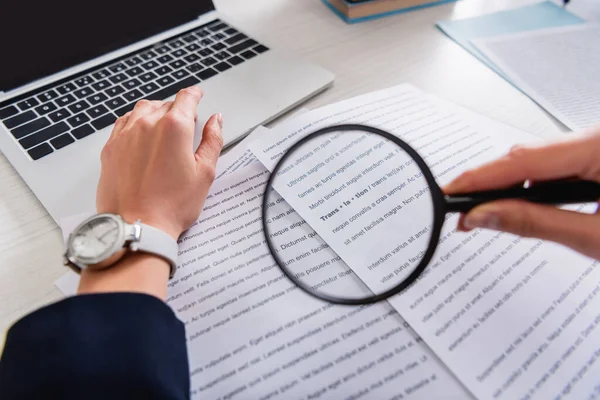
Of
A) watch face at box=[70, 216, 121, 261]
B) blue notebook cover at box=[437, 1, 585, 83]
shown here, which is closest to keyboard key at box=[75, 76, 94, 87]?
watch face at box=[70, 216, 121, 261]

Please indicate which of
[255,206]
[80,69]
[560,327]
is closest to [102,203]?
[255,206]

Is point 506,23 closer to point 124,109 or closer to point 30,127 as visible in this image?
point 124,109

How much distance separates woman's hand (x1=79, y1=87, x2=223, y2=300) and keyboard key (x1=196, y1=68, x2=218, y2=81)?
127 mm

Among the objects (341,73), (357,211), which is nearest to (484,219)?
(357,211)

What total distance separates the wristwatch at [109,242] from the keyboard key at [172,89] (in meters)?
0.26

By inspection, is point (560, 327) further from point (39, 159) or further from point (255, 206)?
point (39, 159)

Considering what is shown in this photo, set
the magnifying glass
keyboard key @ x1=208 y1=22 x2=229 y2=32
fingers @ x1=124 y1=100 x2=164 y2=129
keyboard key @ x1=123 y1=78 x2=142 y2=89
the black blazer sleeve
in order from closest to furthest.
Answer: the black blazer sleeve
the magnifying glass
fingers @ x1=124 y1=100 x2=164 y2=129
keyboard key @ x1=123 y1=78 x2=142 y2=89
keyboard key @ x1=208 y1=22 x2=229 y2=32

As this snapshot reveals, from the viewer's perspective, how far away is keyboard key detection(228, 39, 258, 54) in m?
0.70

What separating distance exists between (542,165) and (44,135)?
603 mm

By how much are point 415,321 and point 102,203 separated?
36 centimetres

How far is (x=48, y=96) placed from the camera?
0.61 m

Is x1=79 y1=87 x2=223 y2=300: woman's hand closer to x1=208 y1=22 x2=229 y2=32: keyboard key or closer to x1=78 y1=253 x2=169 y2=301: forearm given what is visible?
x1=78 y1=253 x2=169 y2=301: forearm

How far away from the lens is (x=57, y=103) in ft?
1.97

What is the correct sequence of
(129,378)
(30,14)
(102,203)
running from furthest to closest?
(30,14), (102,203), (129,378)
